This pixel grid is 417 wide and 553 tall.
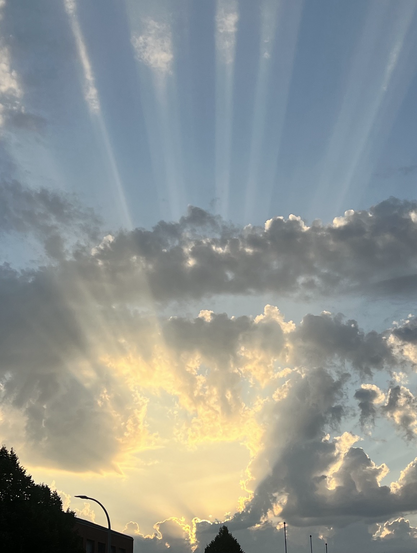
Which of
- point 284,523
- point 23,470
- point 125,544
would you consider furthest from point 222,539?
point 23,470

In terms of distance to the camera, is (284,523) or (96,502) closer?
(96,502)

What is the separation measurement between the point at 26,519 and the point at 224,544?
7155 cm

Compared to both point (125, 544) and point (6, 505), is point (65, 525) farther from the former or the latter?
point (125, 544)

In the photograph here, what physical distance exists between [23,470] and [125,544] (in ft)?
154

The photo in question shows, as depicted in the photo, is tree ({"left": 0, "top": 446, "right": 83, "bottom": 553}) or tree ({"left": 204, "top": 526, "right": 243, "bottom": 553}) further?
tree ({"left": 204, "top": 526, "right": 243, "bottom": 553})

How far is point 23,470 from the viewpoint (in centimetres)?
5125

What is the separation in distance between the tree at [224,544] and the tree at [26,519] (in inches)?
2403

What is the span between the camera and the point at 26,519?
46750 mm

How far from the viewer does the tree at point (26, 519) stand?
45688 millimetres

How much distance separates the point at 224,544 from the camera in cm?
10794

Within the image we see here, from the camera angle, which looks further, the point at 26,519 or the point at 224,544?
the point at 224,544

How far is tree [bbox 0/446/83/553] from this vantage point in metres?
45.7

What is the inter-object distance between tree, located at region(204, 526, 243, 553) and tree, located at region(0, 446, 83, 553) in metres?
61.0

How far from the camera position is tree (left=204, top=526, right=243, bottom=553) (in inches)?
4227
